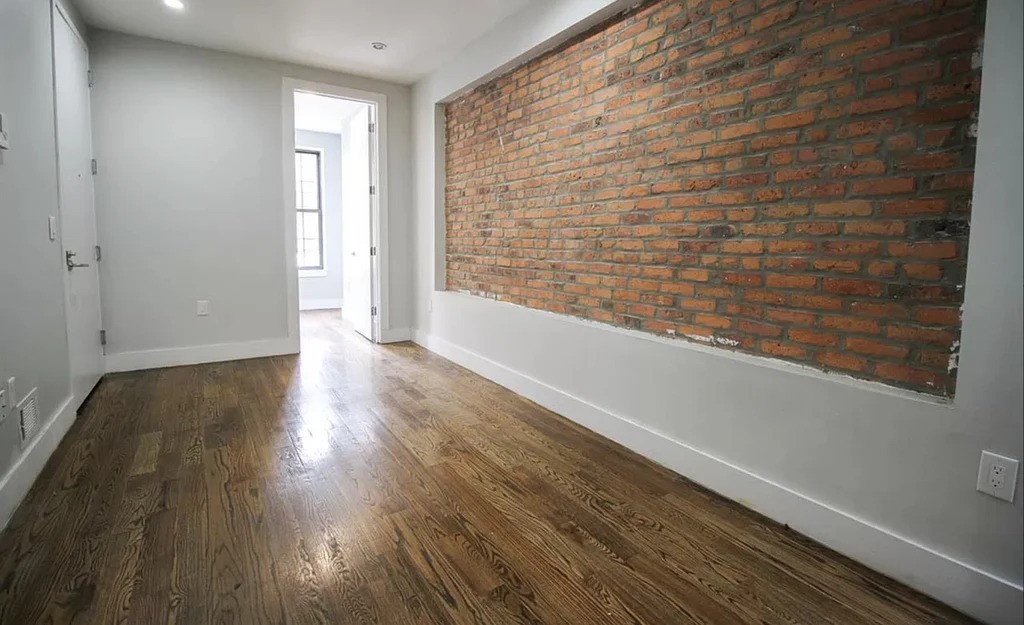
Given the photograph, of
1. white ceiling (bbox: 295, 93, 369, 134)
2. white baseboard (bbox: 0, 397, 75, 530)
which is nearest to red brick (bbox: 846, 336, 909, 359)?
white baseboard (bbox: 0, 397, 75, 530)

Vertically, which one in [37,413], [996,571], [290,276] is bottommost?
[996,571]

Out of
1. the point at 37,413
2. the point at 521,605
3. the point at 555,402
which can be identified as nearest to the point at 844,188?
the point at 521,605

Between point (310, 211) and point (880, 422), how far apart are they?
7.59 metres

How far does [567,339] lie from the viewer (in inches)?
122

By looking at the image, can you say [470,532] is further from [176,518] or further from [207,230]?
[207,230]

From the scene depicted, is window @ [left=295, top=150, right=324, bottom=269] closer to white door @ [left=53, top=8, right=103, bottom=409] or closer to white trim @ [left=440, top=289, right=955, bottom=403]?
white door @ [left=53, top=8, right=103, bottom=409]

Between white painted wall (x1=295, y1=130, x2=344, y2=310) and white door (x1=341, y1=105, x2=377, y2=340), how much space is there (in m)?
1.86

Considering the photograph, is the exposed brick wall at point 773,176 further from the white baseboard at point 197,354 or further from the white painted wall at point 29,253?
the white baseboard at point 197,354

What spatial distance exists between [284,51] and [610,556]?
4.31m

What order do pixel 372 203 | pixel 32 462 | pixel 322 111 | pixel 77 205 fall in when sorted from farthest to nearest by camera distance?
1. pixel 322 111
2. pixel 372 203
3. pixel 77 205
4. pixel 32 462

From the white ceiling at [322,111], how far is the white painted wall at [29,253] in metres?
2.74

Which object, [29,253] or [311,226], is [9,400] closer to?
[29,253]

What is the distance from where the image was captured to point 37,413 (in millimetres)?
2301

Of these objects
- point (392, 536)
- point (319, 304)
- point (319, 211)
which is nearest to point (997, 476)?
point (392, 536)
